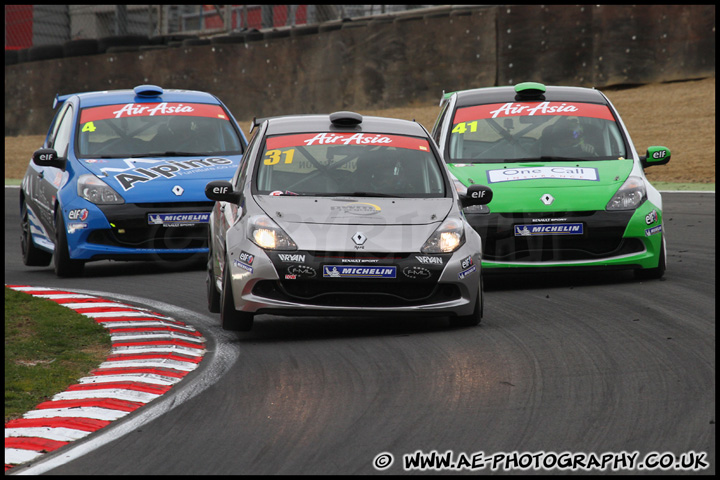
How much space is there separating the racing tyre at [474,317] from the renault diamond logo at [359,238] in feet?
2.90

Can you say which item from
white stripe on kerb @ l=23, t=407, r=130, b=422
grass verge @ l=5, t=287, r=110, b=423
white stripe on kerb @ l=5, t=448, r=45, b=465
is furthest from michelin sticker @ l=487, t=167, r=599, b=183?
white stripe on kerb @ l=5, t=448, r=45, b=465

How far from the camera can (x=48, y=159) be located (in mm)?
11523

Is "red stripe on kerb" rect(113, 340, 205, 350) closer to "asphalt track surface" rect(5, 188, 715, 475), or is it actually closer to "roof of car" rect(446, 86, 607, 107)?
"asphalt track surface" rect(5, 188, 715, 475)

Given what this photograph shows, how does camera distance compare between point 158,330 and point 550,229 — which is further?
point 550,229

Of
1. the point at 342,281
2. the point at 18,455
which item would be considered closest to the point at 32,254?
the point at 342,281

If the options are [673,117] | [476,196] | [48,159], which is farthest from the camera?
[673,117]

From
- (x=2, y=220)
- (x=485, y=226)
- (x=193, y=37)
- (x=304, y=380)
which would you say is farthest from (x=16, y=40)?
(x=304, y=380)

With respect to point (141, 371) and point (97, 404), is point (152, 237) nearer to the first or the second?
point (141, 371)

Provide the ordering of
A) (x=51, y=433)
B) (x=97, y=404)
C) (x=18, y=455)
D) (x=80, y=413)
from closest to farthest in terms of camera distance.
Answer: (x=18, y=455) < (x=51, y=433) < (x=80, y=413) < (x=97, y=404)

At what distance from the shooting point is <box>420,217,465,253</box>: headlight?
7941 millimetres

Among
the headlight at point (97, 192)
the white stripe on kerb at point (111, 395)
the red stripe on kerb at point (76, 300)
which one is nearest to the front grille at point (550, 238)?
the red stripe on kerb at point (76, 300)

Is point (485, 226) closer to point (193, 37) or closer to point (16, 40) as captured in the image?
point (193, 37)

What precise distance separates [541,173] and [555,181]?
0.19m

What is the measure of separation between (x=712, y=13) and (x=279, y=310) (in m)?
15.3
